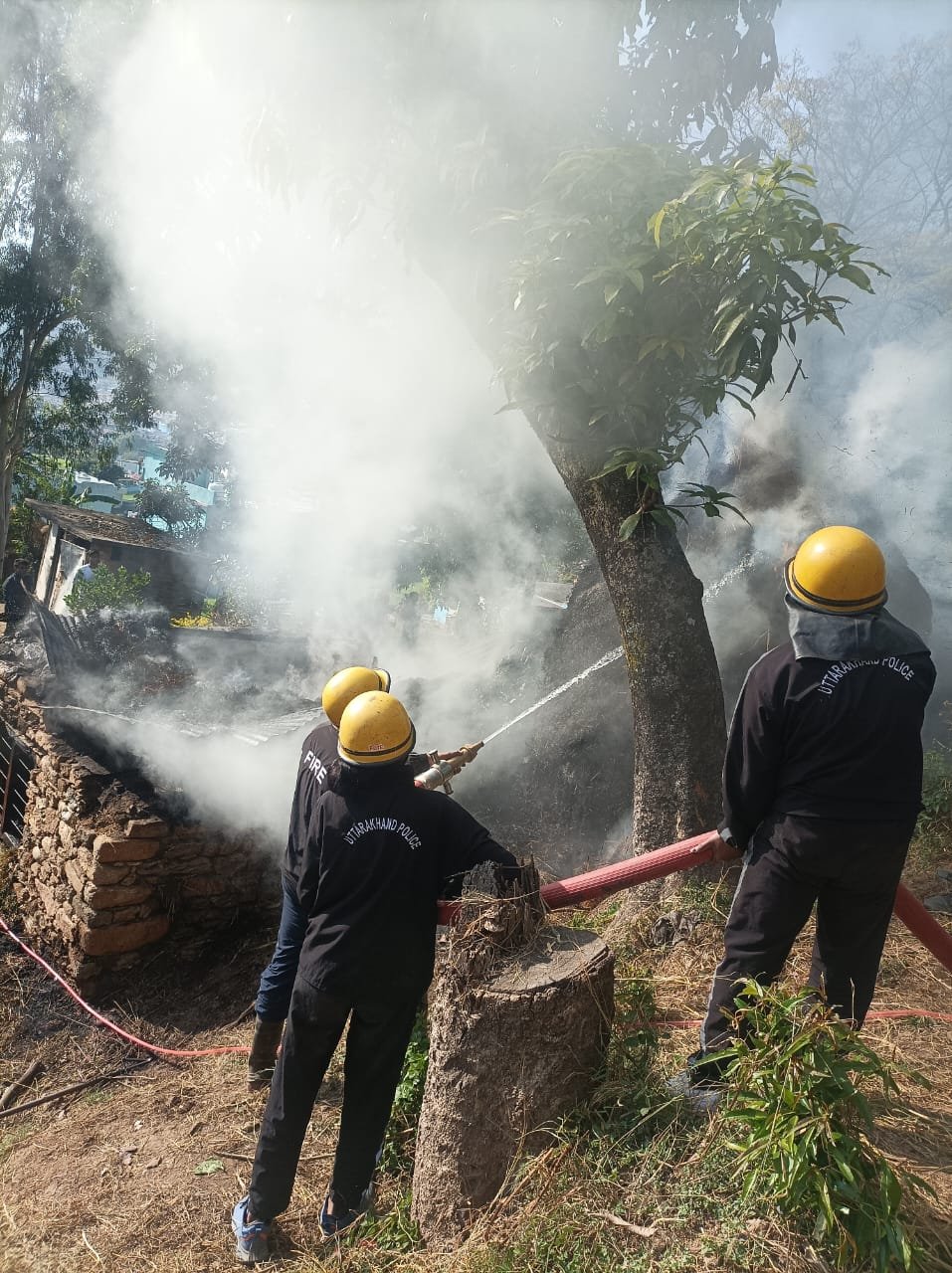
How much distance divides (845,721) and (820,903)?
0.64 meters

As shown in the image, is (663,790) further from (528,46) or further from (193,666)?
(193,666)

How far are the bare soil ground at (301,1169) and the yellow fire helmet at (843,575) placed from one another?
146 centimetres

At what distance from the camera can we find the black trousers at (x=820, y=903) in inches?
97.5

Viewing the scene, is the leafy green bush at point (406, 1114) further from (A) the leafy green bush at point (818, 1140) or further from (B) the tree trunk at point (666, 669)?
(B) the tree trunk at point (666, 669)

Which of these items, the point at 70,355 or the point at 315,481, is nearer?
the point at 315,481

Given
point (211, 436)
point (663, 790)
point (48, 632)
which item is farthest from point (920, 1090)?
point (211, 436)

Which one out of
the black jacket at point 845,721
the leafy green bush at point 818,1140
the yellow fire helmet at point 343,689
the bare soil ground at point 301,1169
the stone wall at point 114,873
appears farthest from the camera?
the stone wall at point 114,873

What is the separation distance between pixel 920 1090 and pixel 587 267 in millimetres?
3477

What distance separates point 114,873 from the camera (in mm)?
5223

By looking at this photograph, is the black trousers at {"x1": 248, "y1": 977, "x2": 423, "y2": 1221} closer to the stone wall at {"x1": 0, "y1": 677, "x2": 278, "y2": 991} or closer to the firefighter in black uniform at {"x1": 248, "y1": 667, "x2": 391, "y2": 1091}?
the firefighter in black uniform at {"x1": 248, "y1": 667, "x2": 391, "y2": 1091}

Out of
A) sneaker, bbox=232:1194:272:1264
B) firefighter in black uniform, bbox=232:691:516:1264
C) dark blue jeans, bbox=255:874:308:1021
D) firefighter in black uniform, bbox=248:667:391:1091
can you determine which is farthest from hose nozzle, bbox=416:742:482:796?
sneaker, bbox=232:1194:272:1264

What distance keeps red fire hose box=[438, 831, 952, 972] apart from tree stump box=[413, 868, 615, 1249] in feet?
0.71

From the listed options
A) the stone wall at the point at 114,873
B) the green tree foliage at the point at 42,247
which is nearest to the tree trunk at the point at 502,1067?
the stone wall at the point at 114,873

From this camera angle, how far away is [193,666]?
8.30 metres
